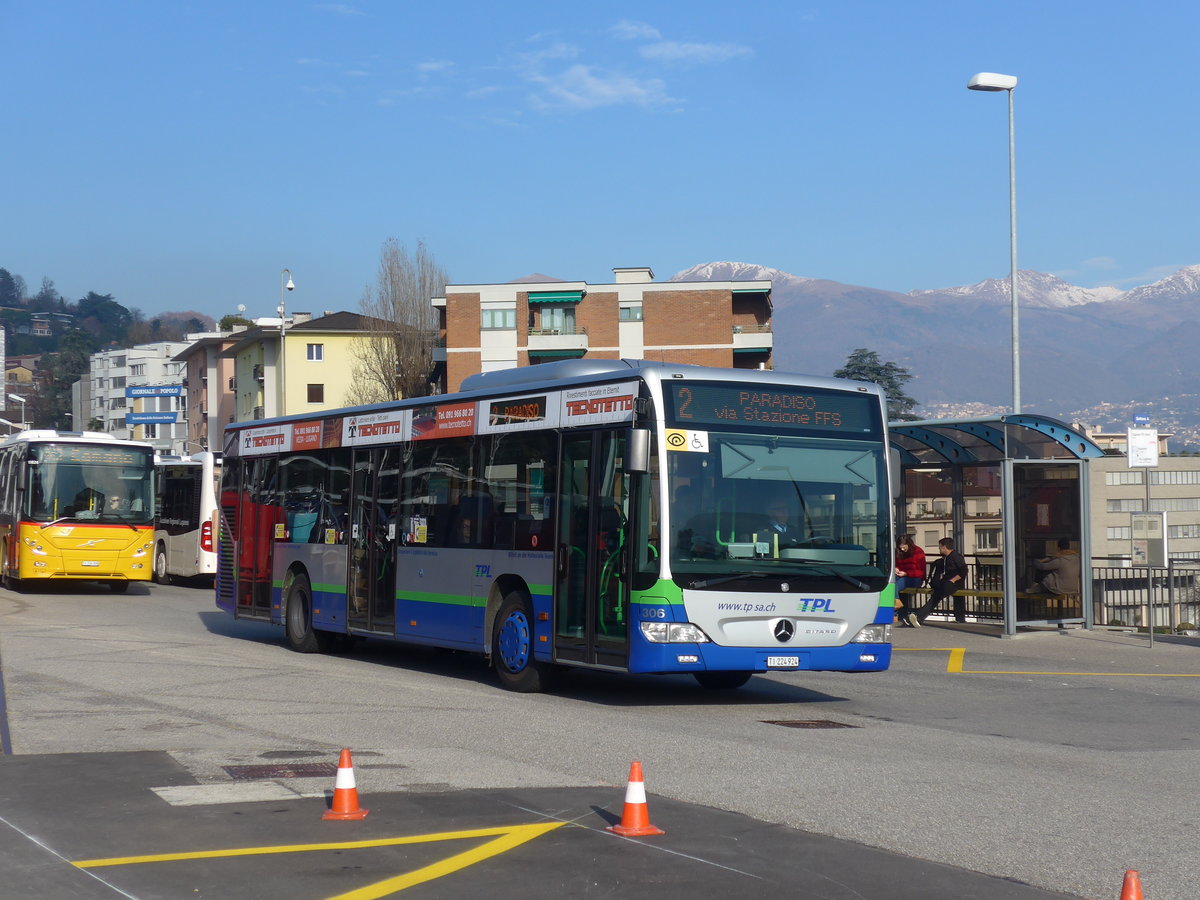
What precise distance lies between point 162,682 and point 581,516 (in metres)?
4.54

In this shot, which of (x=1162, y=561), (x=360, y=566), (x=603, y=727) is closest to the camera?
(x=603, y=727)

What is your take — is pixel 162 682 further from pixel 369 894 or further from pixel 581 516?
pixel 369 894

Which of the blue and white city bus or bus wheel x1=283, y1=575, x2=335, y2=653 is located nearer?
the blue and white city bus

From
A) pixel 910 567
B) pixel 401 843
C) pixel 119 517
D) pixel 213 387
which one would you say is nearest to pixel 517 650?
pixel 401 843

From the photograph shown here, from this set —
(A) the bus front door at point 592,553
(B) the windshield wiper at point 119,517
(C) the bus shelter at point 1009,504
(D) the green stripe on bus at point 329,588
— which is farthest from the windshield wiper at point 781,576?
(B) the windshield wiper at point 119,517

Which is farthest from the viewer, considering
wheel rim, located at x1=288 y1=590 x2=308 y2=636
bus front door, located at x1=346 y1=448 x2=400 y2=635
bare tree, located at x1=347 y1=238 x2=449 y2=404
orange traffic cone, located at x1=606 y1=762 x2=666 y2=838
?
bare tree, located at x1=347 y1=238 x2=449 y2=404

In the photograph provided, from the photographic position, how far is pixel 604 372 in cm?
1358

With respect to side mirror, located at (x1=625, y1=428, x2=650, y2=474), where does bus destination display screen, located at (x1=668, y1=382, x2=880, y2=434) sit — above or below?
above

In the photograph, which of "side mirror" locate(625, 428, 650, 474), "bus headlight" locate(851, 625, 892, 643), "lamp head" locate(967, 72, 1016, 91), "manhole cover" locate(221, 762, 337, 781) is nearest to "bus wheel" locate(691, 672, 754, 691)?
"bus headlight" locate(851, 625, 892, 643)

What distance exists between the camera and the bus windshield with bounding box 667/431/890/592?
12.5m

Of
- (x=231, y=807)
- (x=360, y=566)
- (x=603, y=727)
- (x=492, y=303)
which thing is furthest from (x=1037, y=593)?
(x=492, y=303)

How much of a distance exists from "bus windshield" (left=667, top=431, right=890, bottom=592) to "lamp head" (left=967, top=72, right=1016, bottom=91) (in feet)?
44.1

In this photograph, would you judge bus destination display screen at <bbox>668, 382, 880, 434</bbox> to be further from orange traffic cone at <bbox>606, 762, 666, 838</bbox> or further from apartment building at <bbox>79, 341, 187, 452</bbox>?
apartment building at <bbox>79, 341, 187, 452</bbox>

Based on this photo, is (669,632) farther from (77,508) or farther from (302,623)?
(77,508)
